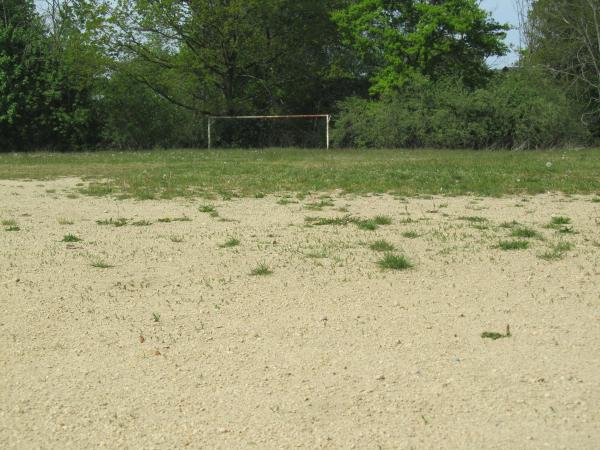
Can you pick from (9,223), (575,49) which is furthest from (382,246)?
(575,49)

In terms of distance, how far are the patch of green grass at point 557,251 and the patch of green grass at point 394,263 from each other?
1202mm

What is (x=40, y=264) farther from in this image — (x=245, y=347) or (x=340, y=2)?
(x=340, y=2)

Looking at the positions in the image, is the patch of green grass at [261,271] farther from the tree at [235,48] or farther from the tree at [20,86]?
the tree at [20,86]

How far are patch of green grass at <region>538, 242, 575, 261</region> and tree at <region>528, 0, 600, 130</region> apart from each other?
29.8 m

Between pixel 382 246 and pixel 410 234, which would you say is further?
pixel 410 234

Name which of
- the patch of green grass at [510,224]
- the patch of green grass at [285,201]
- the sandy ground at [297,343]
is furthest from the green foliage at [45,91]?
the patch of green grass at [510,224]

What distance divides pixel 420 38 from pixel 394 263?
28.6 m

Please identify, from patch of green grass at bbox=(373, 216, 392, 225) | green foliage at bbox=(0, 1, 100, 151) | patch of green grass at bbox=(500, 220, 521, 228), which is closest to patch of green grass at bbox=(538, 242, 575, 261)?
patch of green grass at bbox=(500, 220, 521, 228)

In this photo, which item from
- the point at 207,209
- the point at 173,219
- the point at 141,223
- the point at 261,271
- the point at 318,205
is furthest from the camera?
the point at 318,205

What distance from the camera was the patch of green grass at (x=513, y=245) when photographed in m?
6.57

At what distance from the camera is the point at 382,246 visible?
6.70 m

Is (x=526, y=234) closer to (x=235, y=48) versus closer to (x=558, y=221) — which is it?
(x=558, y=221)

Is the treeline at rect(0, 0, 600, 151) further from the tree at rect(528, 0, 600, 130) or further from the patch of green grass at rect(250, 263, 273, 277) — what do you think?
the patch of green grass at rect(250, 263, 273, 277)

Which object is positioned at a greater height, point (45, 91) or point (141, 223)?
point (45, 91)
